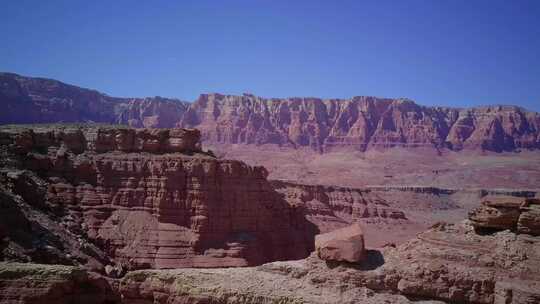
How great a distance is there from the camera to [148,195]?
4166cm

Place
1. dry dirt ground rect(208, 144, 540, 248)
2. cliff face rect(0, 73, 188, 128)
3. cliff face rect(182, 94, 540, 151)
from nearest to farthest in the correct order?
dry dirt ground rect(208, 144, 540, 248) < cliff face rect(0, 73, 188, 128) < cliff face rect(182, 94, 540, 151)

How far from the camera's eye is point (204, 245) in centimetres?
3956

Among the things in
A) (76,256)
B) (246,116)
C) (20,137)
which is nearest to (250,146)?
(246,116)

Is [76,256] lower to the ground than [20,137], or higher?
lower

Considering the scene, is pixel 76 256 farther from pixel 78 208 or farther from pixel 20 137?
pixel 20 137

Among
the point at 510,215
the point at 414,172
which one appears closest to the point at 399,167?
the point at 414,172

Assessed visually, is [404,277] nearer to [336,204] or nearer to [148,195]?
[148,195]

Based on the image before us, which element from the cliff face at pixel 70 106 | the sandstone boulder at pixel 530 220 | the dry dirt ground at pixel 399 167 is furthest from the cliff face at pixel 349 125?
the sandstone boulder at pixel 530 220

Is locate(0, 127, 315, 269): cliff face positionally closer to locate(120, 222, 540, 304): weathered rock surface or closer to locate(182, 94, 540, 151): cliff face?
locate(120, 222, 540, 304): weathered rock surface

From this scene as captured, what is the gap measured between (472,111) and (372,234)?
116219 millimetres

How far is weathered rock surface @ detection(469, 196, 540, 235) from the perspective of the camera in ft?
49.2

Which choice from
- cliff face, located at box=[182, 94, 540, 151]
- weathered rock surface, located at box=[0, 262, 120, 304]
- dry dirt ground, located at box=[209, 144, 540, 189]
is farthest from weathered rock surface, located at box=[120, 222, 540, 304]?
cliff face, located at box=[182, 94, 540, 151]

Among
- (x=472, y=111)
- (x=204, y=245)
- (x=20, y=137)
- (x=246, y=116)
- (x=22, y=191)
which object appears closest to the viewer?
(x=22, y=191)

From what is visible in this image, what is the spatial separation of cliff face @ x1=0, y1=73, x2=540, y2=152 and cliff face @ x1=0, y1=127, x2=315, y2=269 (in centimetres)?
9455
